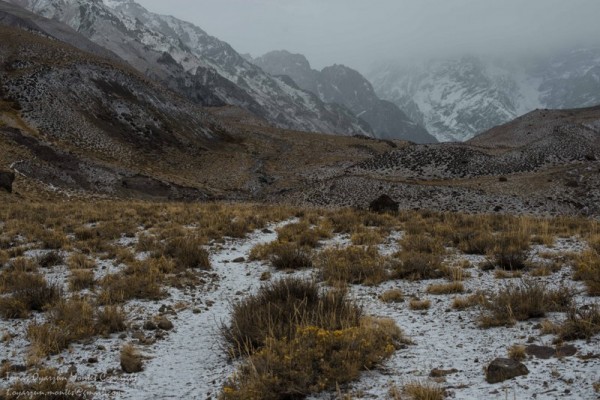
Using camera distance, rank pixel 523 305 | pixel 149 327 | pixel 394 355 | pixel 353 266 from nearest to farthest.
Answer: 1. pixel 394 355
2. pixel 523 305
3. pixel 149 327
4. pixel 353 266

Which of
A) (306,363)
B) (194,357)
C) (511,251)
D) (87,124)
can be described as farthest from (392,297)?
(87,124)

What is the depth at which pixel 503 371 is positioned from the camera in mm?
5051

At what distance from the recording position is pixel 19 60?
2152 inches

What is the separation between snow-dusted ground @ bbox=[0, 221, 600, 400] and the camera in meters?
4.89

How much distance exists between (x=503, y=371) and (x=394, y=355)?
144 centimetres

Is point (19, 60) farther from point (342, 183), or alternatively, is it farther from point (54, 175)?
point (342, 183)

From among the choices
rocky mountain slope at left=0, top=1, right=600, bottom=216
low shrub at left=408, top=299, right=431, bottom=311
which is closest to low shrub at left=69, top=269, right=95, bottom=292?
low shrub at left=408, top=299, right=431, bottom=311

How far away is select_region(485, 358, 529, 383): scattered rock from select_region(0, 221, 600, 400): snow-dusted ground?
77mm

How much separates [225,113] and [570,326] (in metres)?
124

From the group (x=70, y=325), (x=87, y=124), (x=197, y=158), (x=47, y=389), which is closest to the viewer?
(x=47, y=389)

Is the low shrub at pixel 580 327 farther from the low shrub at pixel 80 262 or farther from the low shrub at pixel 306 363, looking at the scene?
the low shrub at pixel 80 262

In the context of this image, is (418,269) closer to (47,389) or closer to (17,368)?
(47,389)

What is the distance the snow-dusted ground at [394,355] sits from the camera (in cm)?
489

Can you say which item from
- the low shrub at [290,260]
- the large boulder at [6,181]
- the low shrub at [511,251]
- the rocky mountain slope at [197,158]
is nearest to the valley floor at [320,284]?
the low shrub at [511,251]
